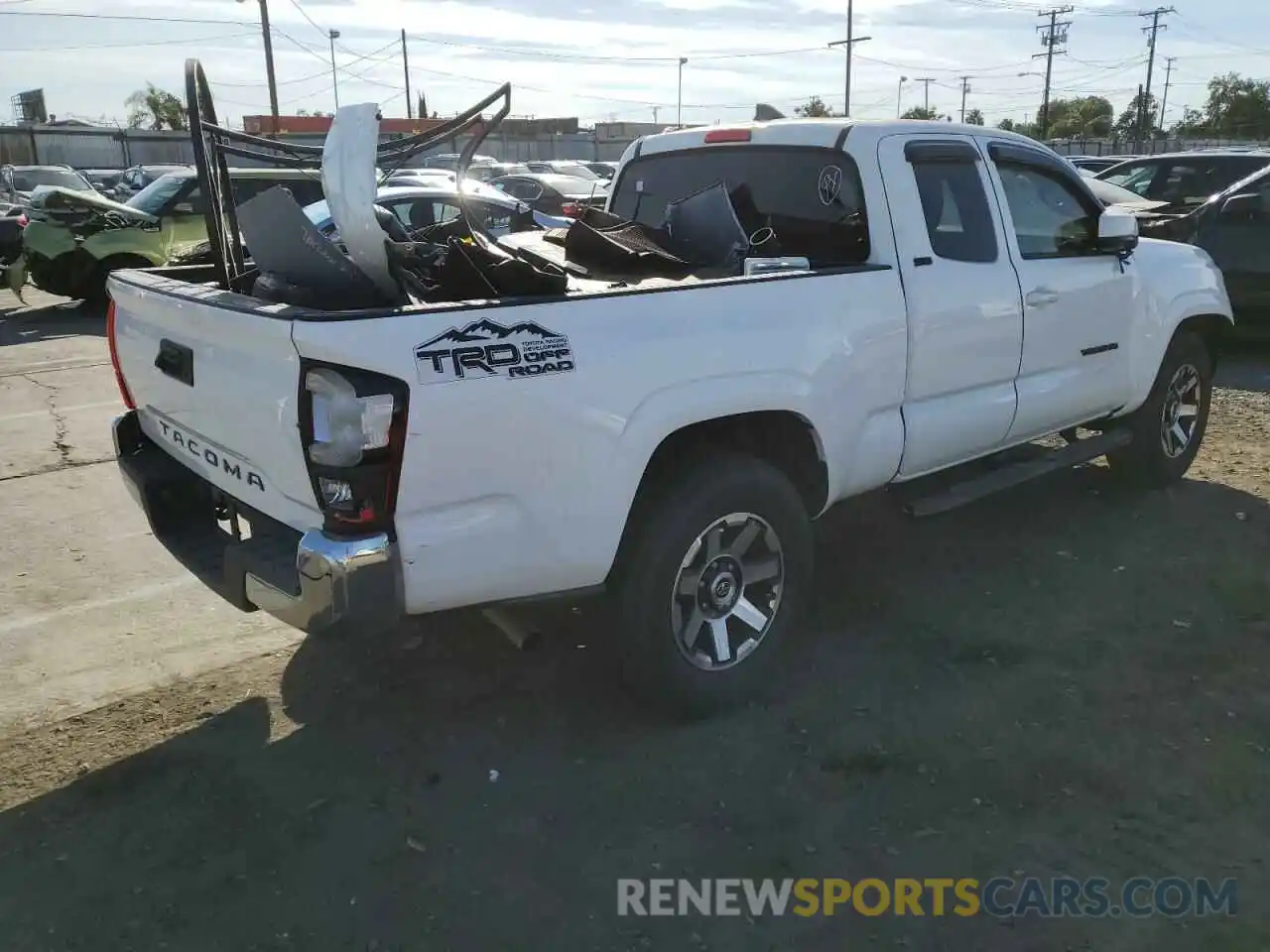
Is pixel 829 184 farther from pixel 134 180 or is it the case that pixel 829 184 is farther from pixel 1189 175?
pixel 134 180

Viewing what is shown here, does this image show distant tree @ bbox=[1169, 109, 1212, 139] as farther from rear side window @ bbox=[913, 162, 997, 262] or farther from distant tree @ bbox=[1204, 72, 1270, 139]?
rear side window @ bbox=[913, 162, 997, 262]

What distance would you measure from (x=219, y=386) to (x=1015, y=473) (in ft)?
11.2

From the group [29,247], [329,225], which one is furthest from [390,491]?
[29,247]

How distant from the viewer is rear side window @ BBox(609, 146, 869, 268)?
4180mm

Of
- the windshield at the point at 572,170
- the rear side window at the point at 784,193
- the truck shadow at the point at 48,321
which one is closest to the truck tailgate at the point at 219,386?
the rear side window at the point at 784,193

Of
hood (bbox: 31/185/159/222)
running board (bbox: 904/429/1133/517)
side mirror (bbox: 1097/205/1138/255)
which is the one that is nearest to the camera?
running board (bbox: 904/429/1133/517)

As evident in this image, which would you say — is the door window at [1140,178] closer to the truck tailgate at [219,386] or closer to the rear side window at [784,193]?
the rear side window at [784,193]

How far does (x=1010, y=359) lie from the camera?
14.9 ft

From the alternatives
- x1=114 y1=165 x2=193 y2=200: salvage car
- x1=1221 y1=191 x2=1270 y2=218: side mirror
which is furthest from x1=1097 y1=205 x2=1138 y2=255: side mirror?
x1=114 y1=165 x2=193 y2=200: salvage car

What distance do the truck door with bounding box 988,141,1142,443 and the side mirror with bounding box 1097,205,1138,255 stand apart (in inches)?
2.6

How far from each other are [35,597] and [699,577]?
3.14 m

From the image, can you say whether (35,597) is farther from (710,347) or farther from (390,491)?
(710,347)

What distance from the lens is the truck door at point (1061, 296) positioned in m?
4.68

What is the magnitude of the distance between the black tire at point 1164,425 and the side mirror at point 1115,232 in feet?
3.05
